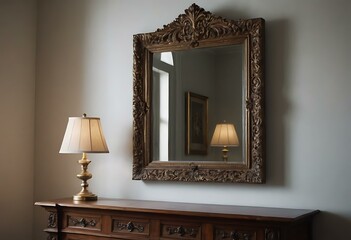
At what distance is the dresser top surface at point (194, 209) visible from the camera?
277 centimetres

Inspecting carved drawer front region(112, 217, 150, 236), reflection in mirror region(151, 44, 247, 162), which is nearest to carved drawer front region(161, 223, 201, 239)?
carved drawer front region(112, 217, 150, 236)

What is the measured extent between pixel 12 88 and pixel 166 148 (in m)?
1.39

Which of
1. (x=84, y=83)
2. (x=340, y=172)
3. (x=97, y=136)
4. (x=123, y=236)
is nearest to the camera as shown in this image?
(x=340, y=172)

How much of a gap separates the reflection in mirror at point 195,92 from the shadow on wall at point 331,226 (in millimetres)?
610

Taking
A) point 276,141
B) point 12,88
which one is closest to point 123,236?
point 276,141

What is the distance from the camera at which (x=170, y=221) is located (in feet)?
10.0

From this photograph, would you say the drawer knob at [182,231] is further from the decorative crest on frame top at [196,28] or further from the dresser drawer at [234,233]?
the decorative crest on frame top at [196,28]

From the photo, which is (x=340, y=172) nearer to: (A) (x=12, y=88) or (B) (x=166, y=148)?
(B) (x=166, y=148)

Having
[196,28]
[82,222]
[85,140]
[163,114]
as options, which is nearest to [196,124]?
[163,114]

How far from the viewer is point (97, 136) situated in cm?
359

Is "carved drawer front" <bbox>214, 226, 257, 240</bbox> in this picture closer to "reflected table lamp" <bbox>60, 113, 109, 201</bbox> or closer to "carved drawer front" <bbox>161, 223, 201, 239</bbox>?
"carved drawer front" <bbox>161, 223, 201, 239</bbox>

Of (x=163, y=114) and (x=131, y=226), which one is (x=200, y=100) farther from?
(x=131, y=226)

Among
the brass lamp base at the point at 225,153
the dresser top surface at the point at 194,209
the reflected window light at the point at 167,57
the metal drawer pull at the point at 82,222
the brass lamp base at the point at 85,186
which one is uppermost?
the reflected window light at the point at 167,57

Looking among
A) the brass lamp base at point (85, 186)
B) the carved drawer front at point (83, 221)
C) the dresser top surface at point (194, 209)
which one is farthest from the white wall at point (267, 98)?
the carved drawer front at point (83, 221)
